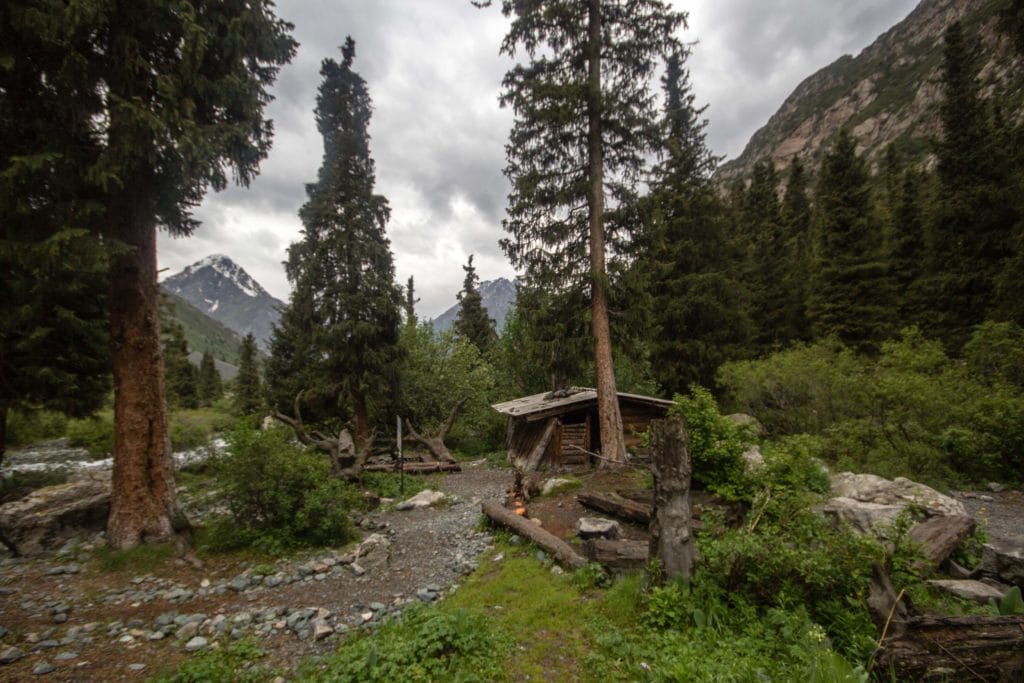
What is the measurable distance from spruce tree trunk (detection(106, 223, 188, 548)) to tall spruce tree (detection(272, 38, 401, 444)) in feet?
35.3

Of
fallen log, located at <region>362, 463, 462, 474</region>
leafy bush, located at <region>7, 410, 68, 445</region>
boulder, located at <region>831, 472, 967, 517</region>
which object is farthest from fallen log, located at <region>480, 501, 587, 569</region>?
leafy bush, located at <region>7, 410, 68, 445</region>

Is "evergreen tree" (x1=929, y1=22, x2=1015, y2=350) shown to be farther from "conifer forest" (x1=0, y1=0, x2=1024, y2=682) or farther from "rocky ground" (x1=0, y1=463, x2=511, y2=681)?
"rocky ground" (x1=0, y1=463, x2=511, y2=681)

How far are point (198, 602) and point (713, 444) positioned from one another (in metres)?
8.98

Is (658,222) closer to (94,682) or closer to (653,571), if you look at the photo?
(653,571)

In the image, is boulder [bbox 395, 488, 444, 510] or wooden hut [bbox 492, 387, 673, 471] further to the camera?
wooden hut [bbox 492, 387, 673, 471]

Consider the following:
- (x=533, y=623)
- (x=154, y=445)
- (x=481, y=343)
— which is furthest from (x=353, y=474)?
(x=481, y=343)

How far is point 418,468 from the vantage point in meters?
16.6

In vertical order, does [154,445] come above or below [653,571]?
above

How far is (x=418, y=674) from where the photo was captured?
3.98 m

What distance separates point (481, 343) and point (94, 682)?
113ft

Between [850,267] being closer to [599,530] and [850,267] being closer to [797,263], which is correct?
[797,263]

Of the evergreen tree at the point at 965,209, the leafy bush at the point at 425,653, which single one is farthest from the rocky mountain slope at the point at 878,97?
the leafy bush at the point at 425,653

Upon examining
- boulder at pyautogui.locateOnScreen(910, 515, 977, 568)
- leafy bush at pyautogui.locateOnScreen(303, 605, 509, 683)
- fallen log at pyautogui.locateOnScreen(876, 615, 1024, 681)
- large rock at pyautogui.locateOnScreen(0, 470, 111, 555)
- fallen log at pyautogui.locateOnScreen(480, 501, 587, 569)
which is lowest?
fallen log at pyautogui.locateOnScreen(480, 501, 587, 569)

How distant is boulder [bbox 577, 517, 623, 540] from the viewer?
727 centimetres
